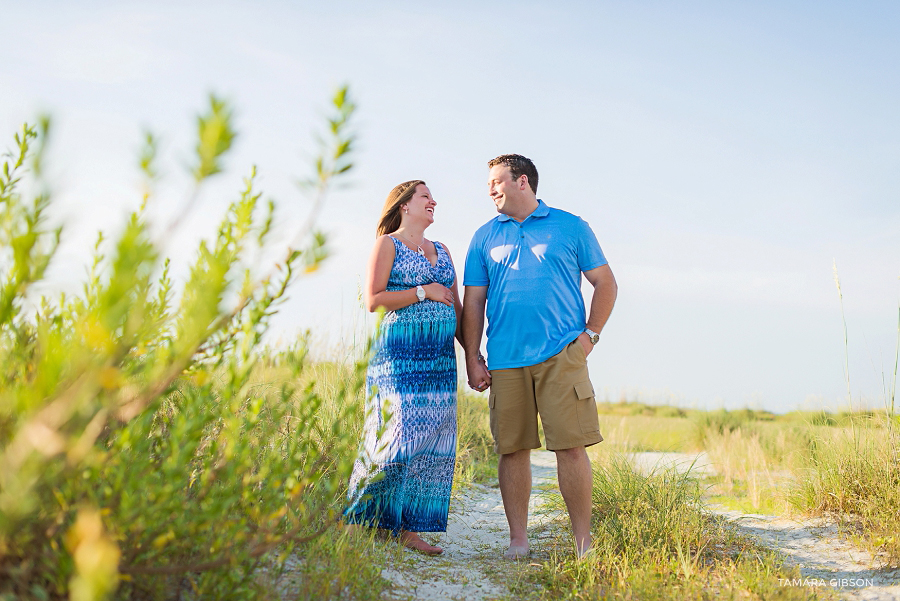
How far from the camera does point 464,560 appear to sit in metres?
4.21

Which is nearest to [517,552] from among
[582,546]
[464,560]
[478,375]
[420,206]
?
[464,560]

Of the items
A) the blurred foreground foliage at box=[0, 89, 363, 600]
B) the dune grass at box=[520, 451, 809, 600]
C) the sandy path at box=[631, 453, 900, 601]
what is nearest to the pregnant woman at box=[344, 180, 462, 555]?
the dune grass at box=[520, 451, 809, 600]

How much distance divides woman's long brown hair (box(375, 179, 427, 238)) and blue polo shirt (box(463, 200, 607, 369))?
681 millimetres

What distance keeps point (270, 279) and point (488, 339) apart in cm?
256

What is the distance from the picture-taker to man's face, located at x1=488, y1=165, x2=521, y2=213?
4.46m

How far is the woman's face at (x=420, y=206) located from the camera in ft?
14.3

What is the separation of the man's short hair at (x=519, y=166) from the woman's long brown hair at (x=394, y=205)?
0.61m

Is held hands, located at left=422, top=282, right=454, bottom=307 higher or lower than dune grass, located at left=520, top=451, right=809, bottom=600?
higher

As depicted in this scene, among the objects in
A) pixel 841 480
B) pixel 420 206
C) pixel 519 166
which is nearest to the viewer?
pixel 420 206

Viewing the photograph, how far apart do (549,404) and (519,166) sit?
1.70 metres

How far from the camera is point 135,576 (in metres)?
2.32

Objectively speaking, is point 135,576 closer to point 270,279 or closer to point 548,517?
point 270,279

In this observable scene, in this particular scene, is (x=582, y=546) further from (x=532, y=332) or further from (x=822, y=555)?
(x=822, y=555)

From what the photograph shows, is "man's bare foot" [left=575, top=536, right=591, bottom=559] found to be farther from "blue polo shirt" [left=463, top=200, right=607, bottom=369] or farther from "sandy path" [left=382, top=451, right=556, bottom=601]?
"blue polo shirt" [left=463, top=200, right=607, bottom=369]
